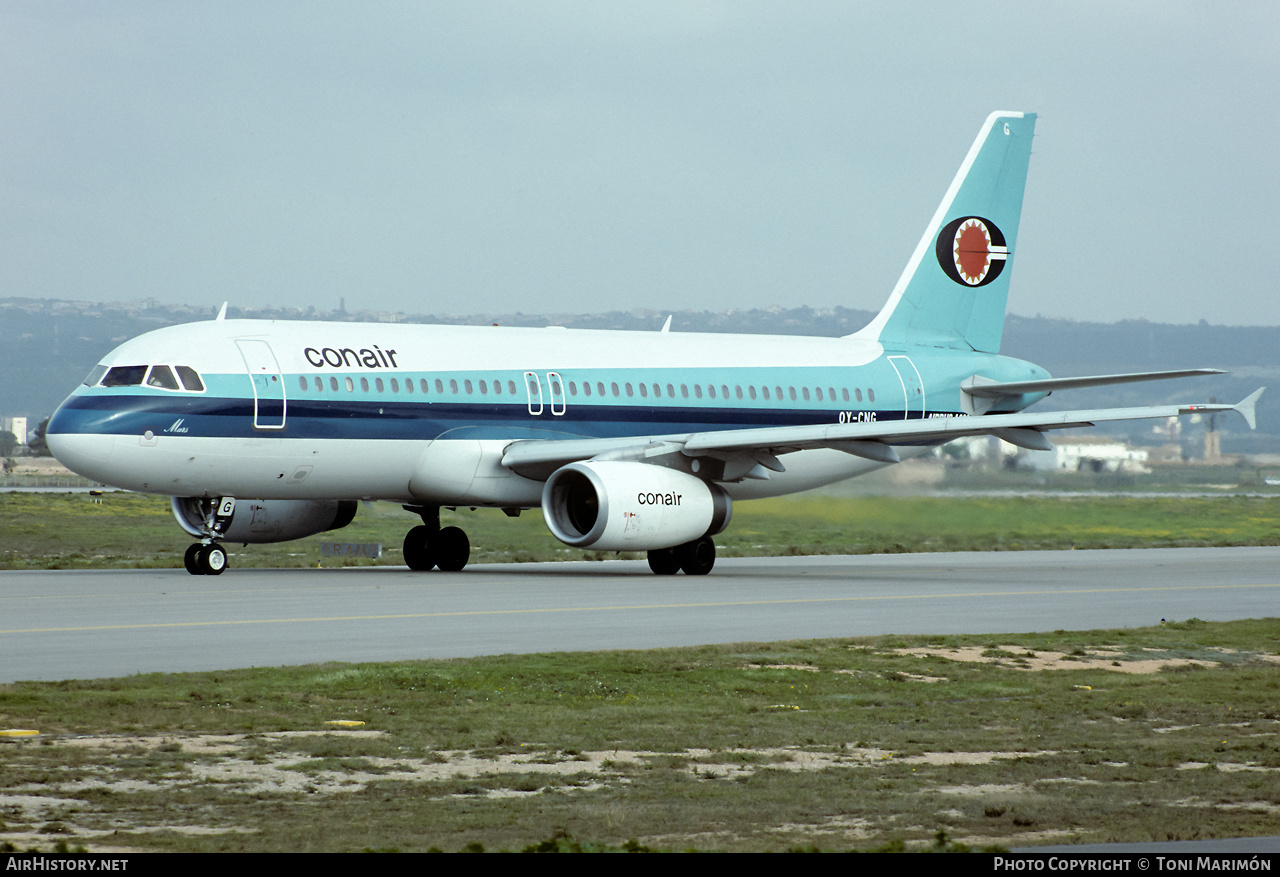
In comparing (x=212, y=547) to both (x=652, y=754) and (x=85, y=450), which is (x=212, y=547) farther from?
(x=652, y=754)

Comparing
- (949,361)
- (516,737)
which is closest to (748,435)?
(949,361)

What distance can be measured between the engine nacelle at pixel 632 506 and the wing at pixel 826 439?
47 cm

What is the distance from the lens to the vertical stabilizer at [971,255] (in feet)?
113

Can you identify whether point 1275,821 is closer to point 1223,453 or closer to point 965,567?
point 965,567

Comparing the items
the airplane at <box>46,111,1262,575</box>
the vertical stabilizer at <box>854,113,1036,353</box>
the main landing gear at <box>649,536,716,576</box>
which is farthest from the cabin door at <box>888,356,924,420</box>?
the main landing gear at <box>649,536,716,576</box>

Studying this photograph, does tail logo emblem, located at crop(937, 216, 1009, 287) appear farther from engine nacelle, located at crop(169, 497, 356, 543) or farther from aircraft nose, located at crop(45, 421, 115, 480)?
aircraft nose, located at crop(45, 421, 115, 480)

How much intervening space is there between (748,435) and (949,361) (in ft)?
28.9

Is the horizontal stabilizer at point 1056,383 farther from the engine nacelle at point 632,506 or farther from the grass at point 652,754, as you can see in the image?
the grass at point 652,754

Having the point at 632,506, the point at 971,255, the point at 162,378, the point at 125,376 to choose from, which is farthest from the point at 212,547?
the point at 971,255

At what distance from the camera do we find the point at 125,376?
2427 centimetres

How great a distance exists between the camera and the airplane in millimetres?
24344

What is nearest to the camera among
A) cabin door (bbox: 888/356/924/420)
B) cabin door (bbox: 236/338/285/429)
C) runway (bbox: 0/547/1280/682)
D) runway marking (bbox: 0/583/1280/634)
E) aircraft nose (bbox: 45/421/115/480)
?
runway (bbox: 0/547/1280/682)

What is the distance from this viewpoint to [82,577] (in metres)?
25.0

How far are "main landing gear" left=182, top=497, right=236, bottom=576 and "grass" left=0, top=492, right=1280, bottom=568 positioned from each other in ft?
13.3
